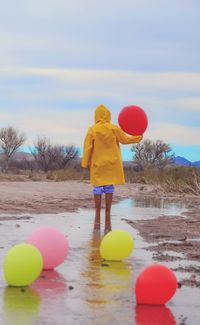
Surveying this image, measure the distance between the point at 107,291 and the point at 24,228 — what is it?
4.40m

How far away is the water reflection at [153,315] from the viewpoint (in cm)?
421

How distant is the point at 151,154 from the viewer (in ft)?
265

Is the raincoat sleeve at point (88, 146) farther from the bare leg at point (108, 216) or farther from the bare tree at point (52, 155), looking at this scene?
the bare tree at point (52, 155)

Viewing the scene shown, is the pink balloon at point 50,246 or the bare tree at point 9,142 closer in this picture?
the pink balloon at point 50,246

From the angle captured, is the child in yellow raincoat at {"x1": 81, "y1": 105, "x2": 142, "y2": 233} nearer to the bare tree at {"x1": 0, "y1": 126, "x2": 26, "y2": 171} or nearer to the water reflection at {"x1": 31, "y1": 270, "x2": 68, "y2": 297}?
the water reflection at {"x1": 31, "y1": 270, "x2": 68, "y2": 297}

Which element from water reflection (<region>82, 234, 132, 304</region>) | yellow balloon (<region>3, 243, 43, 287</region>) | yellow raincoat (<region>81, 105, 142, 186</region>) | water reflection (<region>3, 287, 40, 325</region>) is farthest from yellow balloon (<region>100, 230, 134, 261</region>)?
yellow raincoat (<region>81, 105, 142, 186</region>)

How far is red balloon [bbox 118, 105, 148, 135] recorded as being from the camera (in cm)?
971

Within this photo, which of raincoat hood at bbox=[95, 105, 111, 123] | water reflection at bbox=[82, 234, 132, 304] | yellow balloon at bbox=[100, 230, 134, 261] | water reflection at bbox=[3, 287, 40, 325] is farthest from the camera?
raincoat hood at bbox=[95, 105, 111, 123]

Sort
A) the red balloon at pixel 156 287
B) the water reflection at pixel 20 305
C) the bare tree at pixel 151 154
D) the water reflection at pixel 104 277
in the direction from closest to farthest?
1. the water reflection at pixel 20 305
2. the red balloon at pixel 156 287
3. the water reflection at pixel 104 277
4. the bare tree at pixel 151 154

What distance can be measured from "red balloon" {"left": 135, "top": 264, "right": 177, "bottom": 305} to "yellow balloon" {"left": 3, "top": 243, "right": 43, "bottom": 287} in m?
0.96

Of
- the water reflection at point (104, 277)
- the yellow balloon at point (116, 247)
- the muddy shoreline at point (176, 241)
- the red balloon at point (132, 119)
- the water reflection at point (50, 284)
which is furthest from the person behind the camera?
the red balloon at point (132, 119)

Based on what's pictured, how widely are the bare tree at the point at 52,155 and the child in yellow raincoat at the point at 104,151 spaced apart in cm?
6810

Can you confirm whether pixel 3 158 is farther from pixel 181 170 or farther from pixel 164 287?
pixel 164 287

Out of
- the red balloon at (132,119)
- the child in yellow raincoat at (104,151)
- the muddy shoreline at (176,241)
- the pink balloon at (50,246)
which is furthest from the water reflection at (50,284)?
the child in yellow raincoat at (104,151)
